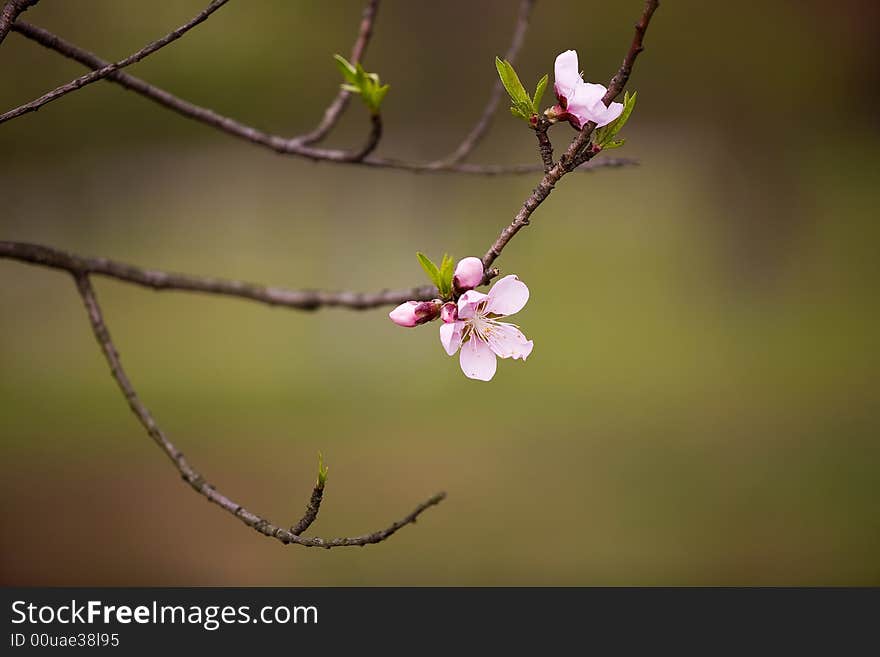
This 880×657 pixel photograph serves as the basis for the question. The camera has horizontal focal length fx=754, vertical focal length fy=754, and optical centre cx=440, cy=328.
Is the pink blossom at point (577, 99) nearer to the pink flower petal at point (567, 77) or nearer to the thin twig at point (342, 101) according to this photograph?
the pink flower petal at point (567, 77)

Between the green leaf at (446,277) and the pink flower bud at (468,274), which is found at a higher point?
the green leaf at (446,277)

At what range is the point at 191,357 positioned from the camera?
339 centimetres

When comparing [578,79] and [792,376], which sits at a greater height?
[792,376]

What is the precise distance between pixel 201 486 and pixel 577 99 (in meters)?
0.42

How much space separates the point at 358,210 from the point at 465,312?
11.1ft

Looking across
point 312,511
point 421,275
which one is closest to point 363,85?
point 312,511

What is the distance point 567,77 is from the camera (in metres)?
0.48

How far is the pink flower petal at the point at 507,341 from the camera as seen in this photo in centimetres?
53

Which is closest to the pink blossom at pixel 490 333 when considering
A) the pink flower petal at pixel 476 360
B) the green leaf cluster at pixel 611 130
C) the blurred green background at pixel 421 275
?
the pink flower petal at pixel 476 360

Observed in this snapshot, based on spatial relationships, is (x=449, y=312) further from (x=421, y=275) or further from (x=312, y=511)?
(x=421, y=275)

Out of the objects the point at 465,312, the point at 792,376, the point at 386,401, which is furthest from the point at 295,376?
the point at 465,312

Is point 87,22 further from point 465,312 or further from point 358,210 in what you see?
point 465,312

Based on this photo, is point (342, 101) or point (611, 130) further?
point (342, 101)

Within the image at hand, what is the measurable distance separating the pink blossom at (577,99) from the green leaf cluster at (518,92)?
14 millimetres
